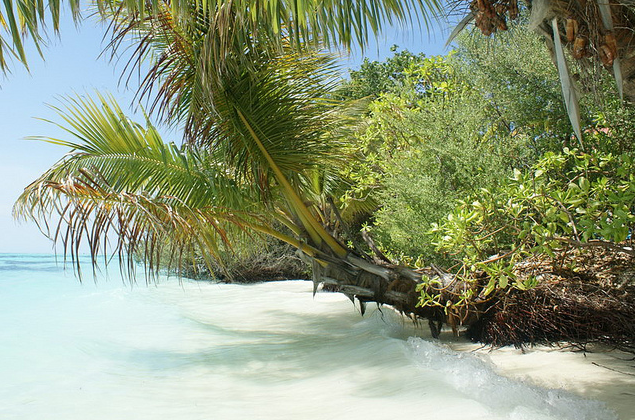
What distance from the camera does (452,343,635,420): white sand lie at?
3205 millimetres

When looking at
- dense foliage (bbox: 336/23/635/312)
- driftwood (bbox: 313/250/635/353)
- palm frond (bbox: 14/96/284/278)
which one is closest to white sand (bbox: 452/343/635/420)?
driftwood (bbox: 313/250/635/353)

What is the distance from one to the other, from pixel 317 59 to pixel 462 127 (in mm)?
2019

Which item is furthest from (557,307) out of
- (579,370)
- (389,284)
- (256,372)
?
(256,372)

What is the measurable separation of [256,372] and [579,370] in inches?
119

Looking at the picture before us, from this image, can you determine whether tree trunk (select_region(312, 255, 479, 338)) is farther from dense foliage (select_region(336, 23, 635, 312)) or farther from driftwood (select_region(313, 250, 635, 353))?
dense foliage (select_region(336, 23, 635, 312))

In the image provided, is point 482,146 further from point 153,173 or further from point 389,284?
point 153,173

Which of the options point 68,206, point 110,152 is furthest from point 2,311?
point 68,206

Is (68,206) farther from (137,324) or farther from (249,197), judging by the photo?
(137,324)

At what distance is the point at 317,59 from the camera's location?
579 cm

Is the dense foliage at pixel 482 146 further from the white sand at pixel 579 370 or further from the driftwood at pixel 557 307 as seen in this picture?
the white sand at pixel 579 370

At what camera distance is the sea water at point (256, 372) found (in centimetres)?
333

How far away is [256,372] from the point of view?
4.98 m

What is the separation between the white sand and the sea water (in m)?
0.20

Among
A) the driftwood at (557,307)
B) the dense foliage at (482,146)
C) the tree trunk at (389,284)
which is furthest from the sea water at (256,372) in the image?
the dense foliage at (482,146)
